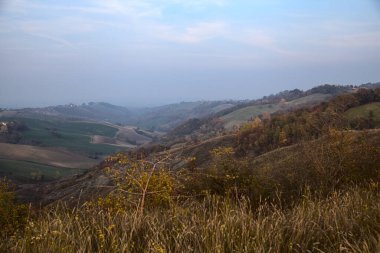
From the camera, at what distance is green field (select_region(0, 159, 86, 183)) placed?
291 ft

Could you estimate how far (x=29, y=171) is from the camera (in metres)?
92.8

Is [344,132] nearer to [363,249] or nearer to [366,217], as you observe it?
[366,217]

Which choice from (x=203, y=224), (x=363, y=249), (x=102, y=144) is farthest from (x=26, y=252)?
(x=102, y=144)

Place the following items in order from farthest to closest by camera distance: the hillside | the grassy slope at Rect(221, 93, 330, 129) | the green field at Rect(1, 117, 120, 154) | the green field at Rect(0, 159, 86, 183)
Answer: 1. the green field at Rect(1, 117, 120, 154)
2. the grassy slope at Rect(221, 93, 330, 129)
3. the green field at Rect(0, 159, 86, 183)
4. the hillside

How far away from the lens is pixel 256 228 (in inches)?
194

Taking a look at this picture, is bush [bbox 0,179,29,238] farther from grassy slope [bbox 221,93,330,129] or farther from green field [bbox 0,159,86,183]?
grassy slope [bbox 221,93,330,129]

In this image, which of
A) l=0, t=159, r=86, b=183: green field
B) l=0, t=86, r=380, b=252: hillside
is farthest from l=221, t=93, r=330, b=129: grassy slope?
l=0, t=86, r=380, b=252: hillside

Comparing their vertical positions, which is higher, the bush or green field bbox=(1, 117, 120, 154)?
the bush

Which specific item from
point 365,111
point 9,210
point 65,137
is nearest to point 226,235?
point 9,210

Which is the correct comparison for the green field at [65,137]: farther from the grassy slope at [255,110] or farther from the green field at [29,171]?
the grassy slope at [255,110]

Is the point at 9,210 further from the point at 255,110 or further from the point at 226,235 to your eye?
the point at 255,110

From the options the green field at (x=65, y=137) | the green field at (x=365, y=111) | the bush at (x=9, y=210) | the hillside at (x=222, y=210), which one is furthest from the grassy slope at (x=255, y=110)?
the bush at (x=9, y=210)

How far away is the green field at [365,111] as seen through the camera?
144 feet

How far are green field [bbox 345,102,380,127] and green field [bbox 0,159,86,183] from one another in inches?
2478
